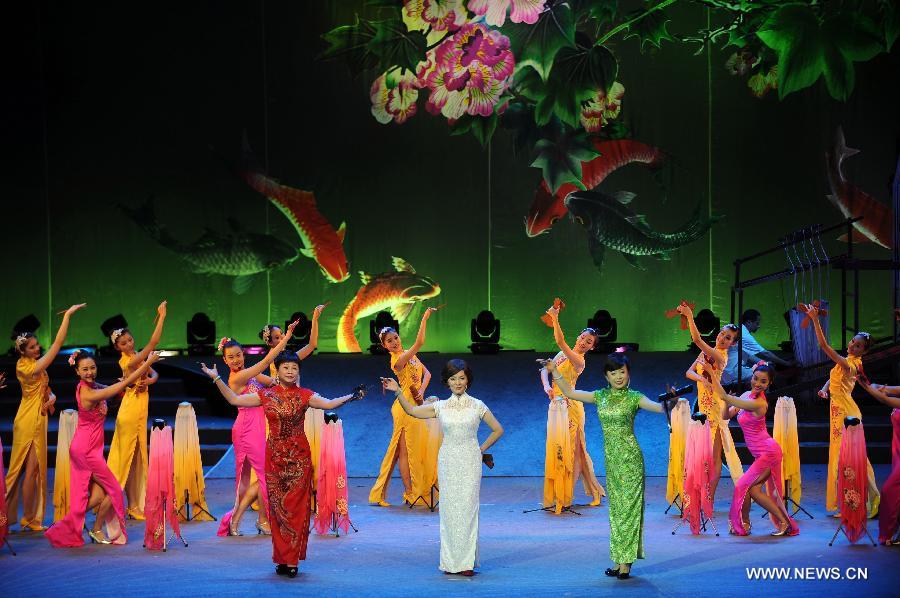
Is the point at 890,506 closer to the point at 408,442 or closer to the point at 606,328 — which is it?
the point at 408,442

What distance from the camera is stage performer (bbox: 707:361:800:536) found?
693 centimetres

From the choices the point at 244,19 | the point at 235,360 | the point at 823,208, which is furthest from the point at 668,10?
the point at 235,360

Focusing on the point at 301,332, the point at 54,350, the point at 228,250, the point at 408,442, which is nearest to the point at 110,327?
the point at 228,250

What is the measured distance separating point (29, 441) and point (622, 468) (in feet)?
14.0

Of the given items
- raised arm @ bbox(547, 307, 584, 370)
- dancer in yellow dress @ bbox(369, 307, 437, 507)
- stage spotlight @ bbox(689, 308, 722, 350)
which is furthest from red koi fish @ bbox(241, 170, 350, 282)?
raised arm @ bbox(547, 307, 584, 370)

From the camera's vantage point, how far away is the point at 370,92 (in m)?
13.9

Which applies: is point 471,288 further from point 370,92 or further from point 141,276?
point 141,276

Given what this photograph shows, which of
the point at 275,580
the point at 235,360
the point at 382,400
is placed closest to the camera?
the point at 275,580

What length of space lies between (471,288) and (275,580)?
8.42 m

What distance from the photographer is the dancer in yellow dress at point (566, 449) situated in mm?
8047

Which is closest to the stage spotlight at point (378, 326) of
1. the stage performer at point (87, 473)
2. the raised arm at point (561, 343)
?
the raised arm at point (561, 343)

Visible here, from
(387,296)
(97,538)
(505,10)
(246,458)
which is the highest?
(505,10)

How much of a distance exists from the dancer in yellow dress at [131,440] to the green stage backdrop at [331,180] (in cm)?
625

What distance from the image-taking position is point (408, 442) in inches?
331
